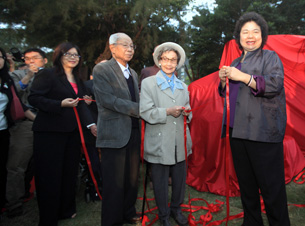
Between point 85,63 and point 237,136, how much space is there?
9345mm

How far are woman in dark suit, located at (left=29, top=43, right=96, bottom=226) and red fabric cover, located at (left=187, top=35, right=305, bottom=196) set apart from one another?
207 cm

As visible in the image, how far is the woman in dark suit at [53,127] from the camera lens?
2482mm

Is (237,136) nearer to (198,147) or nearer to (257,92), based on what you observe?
(257,92)

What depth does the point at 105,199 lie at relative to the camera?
243 cm

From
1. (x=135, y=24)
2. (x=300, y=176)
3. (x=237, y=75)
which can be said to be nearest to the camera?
(x=237, y=75)

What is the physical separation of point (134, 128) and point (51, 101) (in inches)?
35.6

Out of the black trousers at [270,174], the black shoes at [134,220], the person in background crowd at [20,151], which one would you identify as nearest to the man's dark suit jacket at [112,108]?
the black shoes at [134,220]

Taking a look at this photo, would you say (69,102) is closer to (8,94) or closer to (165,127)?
(8,94)

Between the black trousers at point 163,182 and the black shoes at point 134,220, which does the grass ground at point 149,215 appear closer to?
the black shoes at point 134,220

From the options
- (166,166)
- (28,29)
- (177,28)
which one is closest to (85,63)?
(28,29)

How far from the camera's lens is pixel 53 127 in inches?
98.6

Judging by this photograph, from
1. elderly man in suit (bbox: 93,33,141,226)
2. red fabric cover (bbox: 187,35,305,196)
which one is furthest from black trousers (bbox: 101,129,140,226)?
red fabric cover (bbox: 187,35,305,196)

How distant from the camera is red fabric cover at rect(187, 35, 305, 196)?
372cm

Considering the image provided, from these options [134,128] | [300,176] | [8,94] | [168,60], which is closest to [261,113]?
[168,60]
